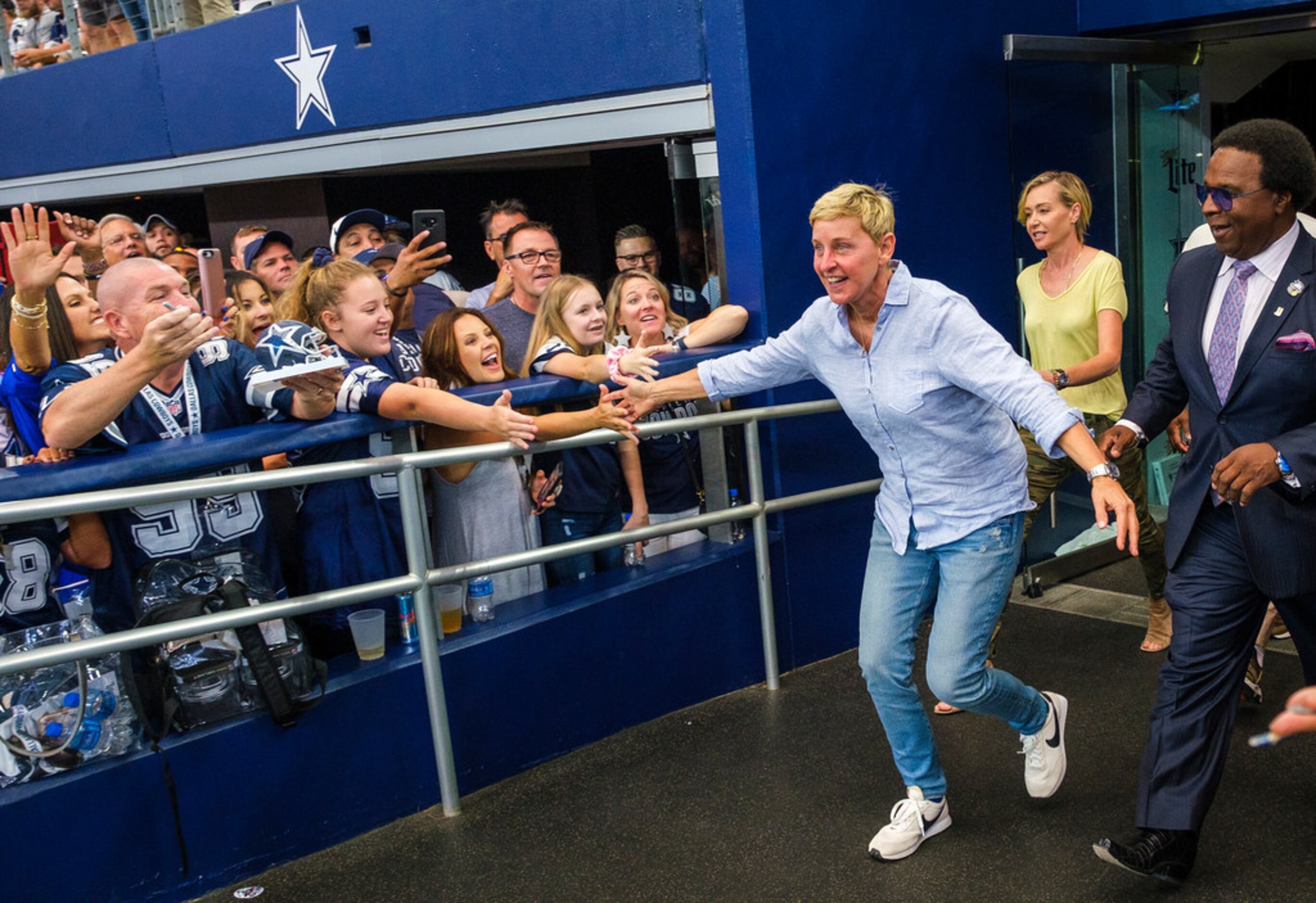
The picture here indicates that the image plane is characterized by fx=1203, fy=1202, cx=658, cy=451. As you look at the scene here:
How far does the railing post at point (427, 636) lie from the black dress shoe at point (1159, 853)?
1.94 meters

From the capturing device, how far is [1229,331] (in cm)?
300

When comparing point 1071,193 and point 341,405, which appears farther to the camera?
point 1071,193

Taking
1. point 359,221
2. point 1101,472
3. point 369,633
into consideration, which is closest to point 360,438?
point 369,633

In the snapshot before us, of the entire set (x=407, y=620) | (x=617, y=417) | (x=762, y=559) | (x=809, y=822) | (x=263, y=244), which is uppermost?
(x=263, y=244)

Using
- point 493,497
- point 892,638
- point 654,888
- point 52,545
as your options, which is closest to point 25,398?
point 52,545

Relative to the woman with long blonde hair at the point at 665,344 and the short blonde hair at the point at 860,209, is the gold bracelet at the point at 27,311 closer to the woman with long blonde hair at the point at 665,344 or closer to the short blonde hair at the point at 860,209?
the woman with long blonde hair at the point at 665,344

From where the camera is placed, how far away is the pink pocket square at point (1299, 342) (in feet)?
9.32

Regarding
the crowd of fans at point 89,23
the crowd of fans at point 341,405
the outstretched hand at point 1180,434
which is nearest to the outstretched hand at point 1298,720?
the outstretched hand at point 1180,434

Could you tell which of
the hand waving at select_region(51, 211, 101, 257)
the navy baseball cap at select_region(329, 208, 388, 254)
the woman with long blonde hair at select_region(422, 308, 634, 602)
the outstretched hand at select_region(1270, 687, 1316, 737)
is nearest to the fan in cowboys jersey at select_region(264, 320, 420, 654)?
the woman with long blonde hair at select_region(422, 308, 634, 602)

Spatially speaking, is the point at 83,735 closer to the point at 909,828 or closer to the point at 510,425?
the point at 510,425

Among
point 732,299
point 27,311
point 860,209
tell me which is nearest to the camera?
point 860,209

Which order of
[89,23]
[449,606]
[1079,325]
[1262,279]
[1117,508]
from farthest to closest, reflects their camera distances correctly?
[89,23]
[1079,325]
[449,606]
[1262,279]
[1117,508]

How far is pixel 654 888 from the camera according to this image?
10.9ft

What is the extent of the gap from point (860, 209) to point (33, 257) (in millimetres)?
2517
